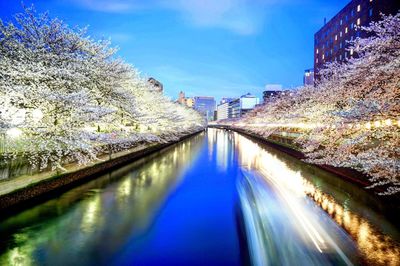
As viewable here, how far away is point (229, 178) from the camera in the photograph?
1087 inches

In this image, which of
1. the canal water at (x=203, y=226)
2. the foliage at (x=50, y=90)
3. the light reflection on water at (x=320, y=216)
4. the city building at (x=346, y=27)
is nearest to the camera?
the canal water at (x=203, y=226)

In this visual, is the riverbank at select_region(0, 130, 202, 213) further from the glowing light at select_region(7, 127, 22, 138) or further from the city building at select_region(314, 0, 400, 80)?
the city building at select_region(314, 0, 400, 80)

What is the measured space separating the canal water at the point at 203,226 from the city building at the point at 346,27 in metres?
51.0

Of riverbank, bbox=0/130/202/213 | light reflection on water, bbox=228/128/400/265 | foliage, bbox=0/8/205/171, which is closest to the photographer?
light reflection on water, bbox=228/128/400/265

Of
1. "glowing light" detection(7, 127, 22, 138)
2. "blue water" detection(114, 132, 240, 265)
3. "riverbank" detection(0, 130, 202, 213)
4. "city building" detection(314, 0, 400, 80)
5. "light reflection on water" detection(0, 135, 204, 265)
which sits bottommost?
"blue water" detection(114, 132, 240, 265)

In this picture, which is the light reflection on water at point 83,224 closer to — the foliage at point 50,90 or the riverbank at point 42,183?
the riverbank at point 42,183

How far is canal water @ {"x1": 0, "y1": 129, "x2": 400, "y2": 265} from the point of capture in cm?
1066

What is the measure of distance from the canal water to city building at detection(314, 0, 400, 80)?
51.0 m

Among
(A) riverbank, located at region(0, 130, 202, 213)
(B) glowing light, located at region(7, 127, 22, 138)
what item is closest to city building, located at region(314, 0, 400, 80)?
(A) riverbank, located at region(0, 130, 202, 213)

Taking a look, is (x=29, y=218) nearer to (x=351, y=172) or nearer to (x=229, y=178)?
(x=229, y=178)

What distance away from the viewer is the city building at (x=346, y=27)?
65.5 meters

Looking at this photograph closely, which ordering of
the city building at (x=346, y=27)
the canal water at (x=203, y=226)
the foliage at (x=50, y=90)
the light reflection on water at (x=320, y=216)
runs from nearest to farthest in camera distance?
the canal water at (x=203, y=226)
the light reflection on water at (x=320, y=216)
the foliage at (x=50, y=90)
the city building at (x=346, y=27)

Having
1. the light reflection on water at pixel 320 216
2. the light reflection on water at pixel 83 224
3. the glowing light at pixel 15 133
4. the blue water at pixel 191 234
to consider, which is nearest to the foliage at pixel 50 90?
the glowing light at pixel 15 133

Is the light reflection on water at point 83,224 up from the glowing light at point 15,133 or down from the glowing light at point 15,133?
down
